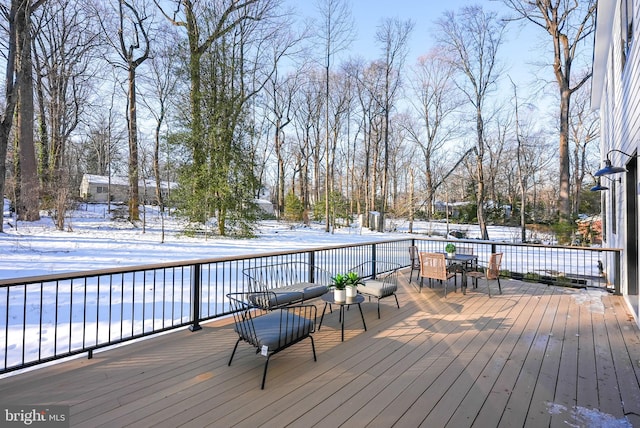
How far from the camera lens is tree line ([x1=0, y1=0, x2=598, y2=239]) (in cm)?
1088

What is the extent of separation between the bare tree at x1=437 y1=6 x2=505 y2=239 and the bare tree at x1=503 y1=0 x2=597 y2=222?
98.2 inches

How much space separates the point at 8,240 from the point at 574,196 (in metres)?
29.5

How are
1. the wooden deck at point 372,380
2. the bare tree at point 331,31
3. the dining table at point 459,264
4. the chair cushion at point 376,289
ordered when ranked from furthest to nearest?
1. the bare tree at point 331,31
2. the dining table at point 459,264
3. the chair cushion at point 376,289
4. the wooden deck at point 372,380

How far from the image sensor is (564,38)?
42.3ft

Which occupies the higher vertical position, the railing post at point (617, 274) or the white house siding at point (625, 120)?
the white house siding at point (625, 120)

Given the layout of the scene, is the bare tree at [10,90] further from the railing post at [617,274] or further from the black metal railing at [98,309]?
the railing post at [617,274]

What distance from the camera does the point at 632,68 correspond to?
400 cm

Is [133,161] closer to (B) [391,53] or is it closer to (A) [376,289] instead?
(A) [376,289]

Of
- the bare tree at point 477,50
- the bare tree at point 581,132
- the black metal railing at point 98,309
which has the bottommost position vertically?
the black metal railing at point 98,309

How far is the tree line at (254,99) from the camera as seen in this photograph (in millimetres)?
10883

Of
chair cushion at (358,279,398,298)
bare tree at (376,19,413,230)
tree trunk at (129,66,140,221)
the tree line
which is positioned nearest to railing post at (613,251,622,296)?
chair cushion at (358,279,398,298)

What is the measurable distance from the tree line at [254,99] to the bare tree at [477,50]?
6 centimetres

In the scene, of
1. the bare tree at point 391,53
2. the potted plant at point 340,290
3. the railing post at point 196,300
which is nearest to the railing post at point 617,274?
the potted plant at point 340,290

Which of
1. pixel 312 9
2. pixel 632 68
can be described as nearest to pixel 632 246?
pixel 632 68
